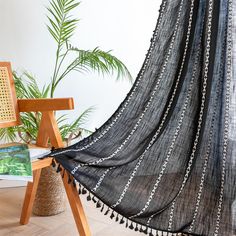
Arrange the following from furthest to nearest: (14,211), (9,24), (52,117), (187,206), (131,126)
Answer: (9,24)
(14,211)
(52,117)
(131,126)
(187,206)

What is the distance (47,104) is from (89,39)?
30.5 inches

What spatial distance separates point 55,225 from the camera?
1477 mm

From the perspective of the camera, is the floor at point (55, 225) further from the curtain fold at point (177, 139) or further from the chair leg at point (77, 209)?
the curtain fold at point (177, 139)

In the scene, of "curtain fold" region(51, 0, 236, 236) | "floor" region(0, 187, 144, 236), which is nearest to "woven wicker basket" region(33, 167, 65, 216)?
"floor" region(0, 187, 144, 236)

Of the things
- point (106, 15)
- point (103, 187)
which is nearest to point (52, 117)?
point (103, 187)

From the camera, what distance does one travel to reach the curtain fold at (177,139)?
0.99m

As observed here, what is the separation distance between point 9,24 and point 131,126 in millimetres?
1087

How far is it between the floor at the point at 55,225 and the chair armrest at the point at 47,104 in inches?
21.2

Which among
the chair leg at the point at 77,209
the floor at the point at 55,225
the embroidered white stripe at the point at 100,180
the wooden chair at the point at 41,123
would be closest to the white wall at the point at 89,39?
the wooden chair at the point at 41,123

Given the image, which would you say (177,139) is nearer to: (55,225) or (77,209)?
(77,209)

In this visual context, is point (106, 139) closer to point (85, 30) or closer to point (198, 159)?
point (198, 159)

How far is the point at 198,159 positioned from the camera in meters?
1.02

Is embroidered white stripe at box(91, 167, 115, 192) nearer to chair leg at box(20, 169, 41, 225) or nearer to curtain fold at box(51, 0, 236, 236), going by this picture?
curtain fold at box(51, 0, 236, 236)

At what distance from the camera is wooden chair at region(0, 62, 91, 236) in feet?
4.08
